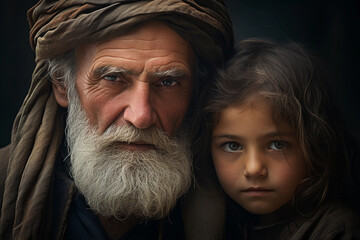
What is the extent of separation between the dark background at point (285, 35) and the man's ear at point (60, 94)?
280mm

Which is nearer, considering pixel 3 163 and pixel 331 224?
pixel 331 224

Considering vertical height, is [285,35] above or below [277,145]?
above

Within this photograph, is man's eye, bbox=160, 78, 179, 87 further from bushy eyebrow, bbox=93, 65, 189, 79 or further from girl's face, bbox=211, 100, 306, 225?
girl's face, bbox=211, 100, 306, 225

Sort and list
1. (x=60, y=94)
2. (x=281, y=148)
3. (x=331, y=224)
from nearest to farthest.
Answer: (x=331, y=224) → (x=281, y=148) → (x=60, y=94)

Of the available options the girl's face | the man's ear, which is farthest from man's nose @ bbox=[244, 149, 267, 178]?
the man's ear

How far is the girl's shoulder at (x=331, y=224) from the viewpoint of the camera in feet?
4.51

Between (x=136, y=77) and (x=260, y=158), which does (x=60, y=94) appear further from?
(x=260, y=158)

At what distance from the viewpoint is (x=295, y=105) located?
1.52 metres

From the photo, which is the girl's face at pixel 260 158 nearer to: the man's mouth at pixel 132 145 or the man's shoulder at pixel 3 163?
the man's mouth at pixel 132 145

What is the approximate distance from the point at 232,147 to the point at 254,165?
135mm

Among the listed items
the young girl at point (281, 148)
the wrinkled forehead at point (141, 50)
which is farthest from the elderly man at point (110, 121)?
the young girl at point (281, 148)

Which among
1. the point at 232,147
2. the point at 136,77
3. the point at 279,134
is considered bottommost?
the point at 232,147

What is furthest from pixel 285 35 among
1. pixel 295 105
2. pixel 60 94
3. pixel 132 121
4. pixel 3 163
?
pixel 3 163

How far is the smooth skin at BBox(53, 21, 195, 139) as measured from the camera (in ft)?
4.91
